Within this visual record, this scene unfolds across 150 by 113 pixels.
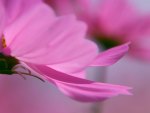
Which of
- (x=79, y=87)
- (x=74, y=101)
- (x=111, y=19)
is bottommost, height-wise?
(x=79, y=87)

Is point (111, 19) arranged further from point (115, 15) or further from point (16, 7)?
point (16, 7)

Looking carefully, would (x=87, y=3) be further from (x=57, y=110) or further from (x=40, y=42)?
(x=40, y=42)

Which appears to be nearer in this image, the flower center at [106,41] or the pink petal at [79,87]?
the pink petal at [79,87]

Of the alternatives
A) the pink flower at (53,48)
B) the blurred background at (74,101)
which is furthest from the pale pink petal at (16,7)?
the blurred background at (74,101)

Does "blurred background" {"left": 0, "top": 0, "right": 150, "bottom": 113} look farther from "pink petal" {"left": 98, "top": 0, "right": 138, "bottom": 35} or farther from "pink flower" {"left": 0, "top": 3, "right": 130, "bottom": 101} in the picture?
"pink flower" {"left": 0, "top": 3, "right": 130, "bottom": 101}

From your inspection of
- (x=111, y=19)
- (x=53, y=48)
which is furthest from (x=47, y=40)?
(x=111, y=19)

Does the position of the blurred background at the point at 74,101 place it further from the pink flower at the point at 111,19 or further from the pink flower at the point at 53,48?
the pink flower at the point at 53,48

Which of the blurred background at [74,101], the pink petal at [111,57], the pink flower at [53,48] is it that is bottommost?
the pink flower at [53,48]
